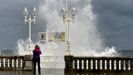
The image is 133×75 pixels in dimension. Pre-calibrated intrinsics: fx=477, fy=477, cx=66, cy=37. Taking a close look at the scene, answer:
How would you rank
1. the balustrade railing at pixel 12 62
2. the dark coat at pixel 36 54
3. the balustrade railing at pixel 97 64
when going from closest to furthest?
the dark coat at pixel 36 54
the balustrade railing at pixel 97 64
the balustrade railing at pixel 12 62

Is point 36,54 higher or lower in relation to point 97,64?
higher

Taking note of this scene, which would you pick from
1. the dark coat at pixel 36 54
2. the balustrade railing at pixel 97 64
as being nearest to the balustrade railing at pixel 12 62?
the balustrade railing at pixel 97 64

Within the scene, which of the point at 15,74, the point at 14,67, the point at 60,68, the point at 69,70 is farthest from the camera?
the point at 60,68

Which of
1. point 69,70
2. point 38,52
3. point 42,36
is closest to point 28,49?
point 42,36

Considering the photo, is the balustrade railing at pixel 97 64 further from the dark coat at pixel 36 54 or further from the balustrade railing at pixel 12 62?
the dark coat at pixel 36 54

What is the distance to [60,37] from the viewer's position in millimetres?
40906

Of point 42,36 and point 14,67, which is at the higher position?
point 42,36

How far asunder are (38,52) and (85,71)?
21.2 feet

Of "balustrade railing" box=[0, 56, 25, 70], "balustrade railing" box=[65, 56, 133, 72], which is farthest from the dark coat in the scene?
"balustrade railing" box=[0, 56, 25, 70]

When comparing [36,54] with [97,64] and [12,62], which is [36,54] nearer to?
[97,64]

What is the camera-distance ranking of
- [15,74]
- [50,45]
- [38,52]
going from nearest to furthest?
[38,52] → [15,74] → [50,45]

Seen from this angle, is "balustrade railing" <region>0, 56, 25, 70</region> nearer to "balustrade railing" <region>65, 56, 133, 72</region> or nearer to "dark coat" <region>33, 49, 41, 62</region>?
"balustrade railing" <region>65, 56, 133, 72</region>

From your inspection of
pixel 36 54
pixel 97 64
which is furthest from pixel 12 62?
pixel 36 54

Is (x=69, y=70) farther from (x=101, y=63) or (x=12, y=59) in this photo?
(x=12, y=59)
